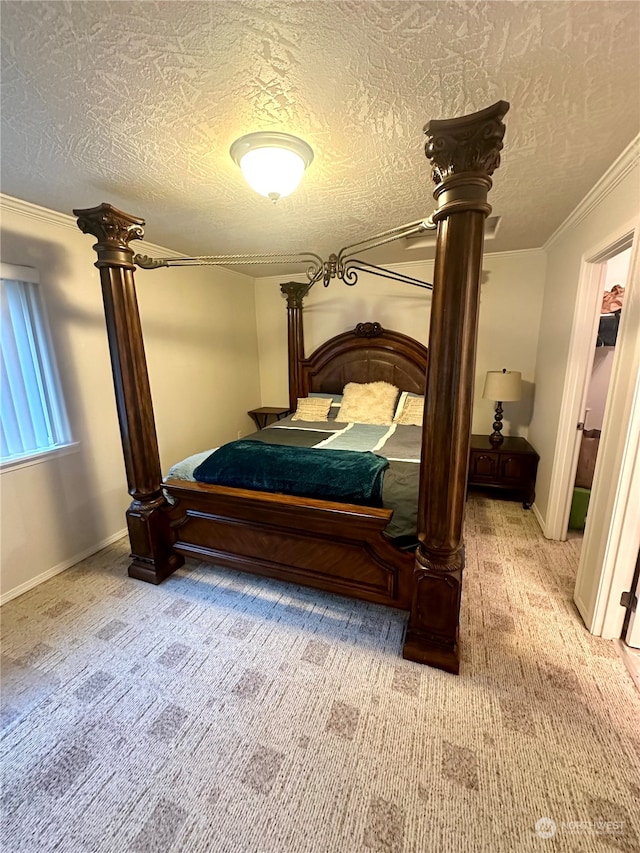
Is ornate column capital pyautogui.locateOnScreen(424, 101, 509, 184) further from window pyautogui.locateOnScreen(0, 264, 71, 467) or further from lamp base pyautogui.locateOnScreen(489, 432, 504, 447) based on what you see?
lamp base pyautogui.locateOnScreen(489, 432, 504, 447)

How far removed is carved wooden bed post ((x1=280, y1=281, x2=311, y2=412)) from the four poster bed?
6.61ft

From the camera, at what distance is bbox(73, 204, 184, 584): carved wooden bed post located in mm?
1864

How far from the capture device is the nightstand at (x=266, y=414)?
170 inches

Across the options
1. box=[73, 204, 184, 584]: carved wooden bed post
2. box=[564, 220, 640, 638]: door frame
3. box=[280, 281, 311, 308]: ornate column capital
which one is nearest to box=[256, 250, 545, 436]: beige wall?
box=[280, 281, 311, 308]: ornate column capital

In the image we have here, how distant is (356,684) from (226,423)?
302cm

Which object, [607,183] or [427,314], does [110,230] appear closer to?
[607,183]

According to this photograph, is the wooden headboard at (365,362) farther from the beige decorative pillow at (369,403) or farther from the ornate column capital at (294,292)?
the ornate column capital at (294,292)

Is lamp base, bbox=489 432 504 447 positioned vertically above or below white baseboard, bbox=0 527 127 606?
above

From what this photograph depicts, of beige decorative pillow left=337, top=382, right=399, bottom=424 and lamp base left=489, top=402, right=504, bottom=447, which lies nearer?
lamp base left=489, top=402, right=504, bottom=447

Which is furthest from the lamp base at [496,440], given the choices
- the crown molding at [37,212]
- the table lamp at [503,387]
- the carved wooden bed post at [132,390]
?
the crown molding at [37,212]

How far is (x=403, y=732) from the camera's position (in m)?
1.35

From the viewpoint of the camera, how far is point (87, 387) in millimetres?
2521

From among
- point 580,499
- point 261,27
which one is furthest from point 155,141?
point 580,499

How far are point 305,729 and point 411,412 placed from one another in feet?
8.57
